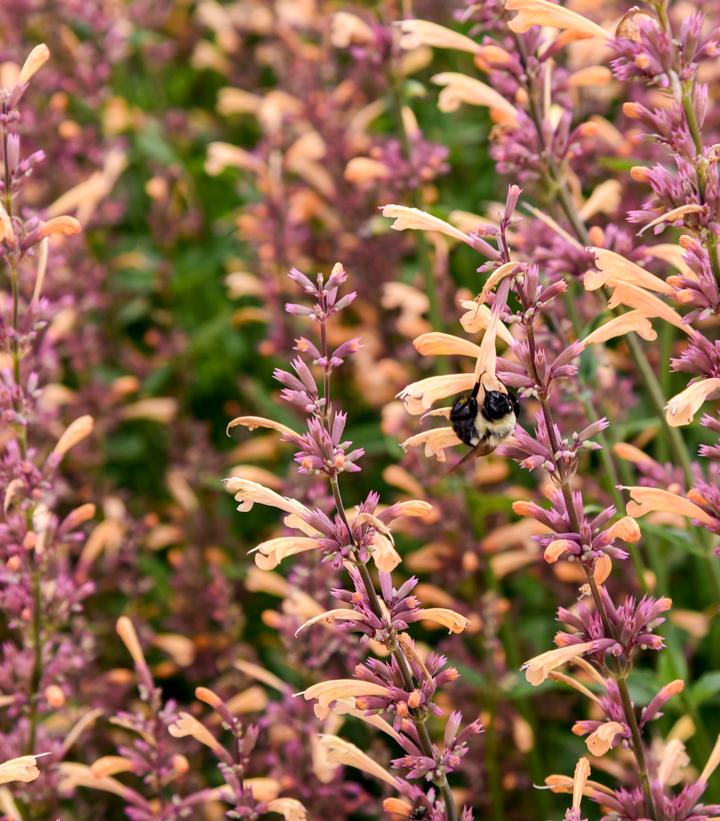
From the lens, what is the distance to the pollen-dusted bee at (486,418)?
226 centimetres

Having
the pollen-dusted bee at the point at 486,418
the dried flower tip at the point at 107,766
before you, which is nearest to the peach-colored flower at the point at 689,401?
the pollen-dusted bee at the point at 486,418

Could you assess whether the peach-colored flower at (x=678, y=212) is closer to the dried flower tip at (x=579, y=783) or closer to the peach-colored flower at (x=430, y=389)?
the peach-colored flower at (x=430, y=389)

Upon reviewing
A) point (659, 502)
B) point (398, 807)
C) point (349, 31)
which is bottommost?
point (398, 807)

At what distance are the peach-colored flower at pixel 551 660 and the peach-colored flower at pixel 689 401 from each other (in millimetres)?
442

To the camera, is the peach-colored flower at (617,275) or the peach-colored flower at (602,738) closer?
the peach-colored flower at (602,738)

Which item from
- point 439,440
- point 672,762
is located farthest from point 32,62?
point 672,762

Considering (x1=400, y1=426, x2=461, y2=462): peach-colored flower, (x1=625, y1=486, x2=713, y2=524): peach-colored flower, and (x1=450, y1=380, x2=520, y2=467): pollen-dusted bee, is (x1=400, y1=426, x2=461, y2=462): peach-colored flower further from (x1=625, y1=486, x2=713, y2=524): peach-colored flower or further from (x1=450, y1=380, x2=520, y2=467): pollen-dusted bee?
(x1=625, y1=486, x2=713, y2=524): peach-colored flower

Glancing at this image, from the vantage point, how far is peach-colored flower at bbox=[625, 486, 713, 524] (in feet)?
7.47

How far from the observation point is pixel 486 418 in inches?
89.0

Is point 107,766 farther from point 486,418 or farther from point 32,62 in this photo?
point 32,62

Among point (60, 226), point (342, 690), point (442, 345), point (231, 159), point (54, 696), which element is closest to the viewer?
point (342, 690)

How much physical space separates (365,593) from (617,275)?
81 centimetres

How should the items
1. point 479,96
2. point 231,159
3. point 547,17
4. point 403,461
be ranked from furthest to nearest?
point 231,159 → point 403,461 → point 479,96 → point 547,17

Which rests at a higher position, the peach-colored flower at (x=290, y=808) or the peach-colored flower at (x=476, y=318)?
the peach-colored flower at (x=476, y=318)
